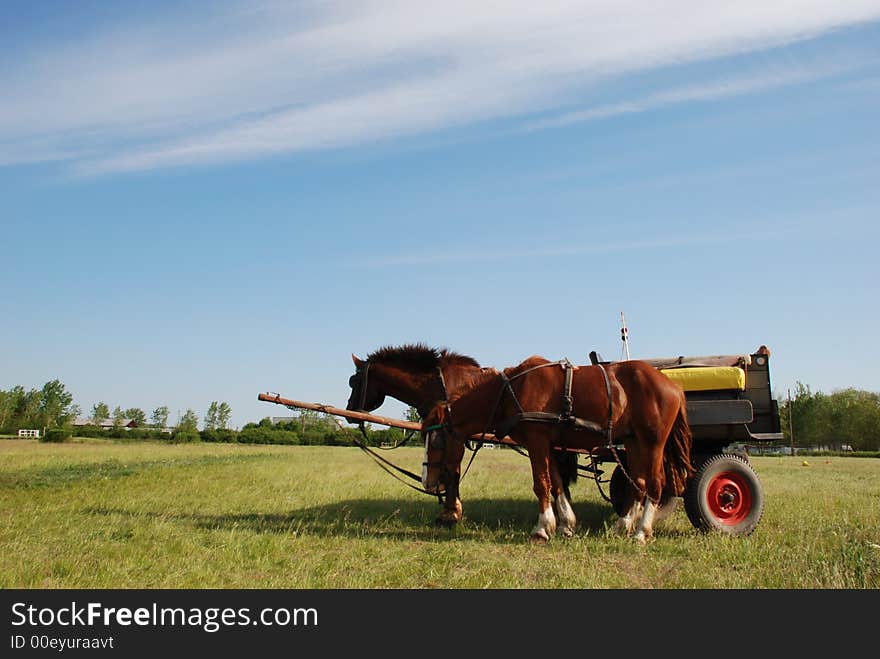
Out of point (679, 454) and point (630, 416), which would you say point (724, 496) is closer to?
point (679, 454)

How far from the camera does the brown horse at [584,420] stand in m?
8.87

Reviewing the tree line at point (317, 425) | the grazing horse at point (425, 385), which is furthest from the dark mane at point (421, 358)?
the tree line at point (317, 425)

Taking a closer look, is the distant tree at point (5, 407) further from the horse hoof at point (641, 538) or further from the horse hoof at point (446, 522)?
the horse hoof at point (641, 538)

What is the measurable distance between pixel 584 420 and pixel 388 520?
3.50 meters

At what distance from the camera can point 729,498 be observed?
950 centimetres

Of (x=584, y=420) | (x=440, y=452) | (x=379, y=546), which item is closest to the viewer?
(x=379, y=546)

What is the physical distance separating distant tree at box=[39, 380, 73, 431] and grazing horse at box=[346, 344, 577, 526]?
9608 centimetres

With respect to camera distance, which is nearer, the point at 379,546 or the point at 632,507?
the point at 379,546

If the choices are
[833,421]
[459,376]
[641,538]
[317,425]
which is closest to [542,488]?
[641,538]

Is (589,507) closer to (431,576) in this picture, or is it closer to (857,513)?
(857,513)

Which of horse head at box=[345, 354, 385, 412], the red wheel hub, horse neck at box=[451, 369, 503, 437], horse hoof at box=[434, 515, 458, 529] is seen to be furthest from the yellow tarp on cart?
horse head at box=[345, 354, 385, 412]

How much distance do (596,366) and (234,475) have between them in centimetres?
1342

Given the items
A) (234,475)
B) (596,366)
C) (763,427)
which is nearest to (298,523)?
(596,366)
